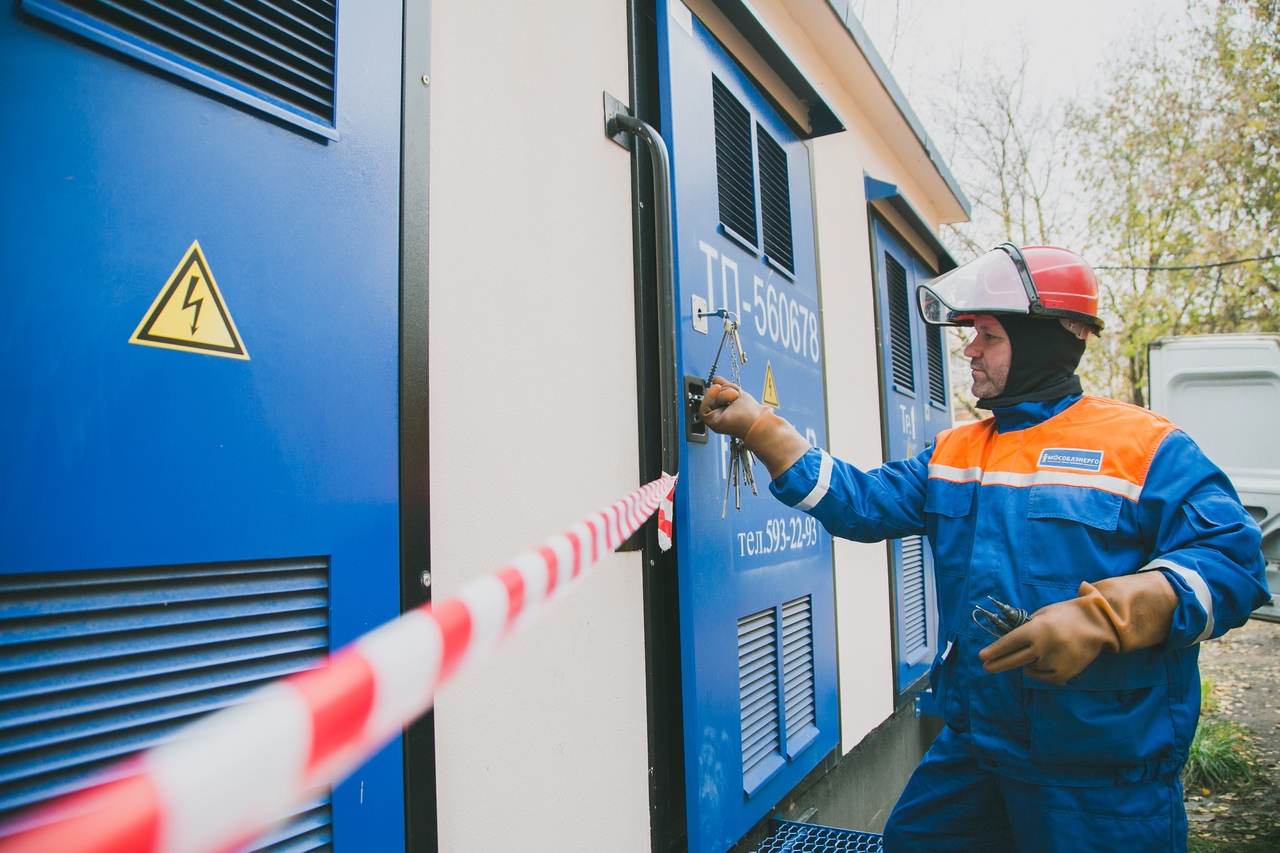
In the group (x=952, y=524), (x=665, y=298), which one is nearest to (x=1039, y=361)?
(x=952, y=524)

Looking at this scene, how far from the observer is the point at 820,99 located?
123 inches

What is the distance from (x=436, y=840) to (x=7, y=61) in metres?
1.25

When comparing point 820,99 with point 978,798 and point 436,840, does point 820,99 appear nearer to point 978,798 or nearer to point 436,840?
point 978,798

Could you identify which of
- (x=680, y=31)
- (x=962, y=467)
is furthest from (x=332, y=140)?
(x=962, y=467)

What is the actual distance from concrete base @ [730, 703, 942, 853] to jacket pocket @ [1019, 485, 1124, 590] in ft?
4.07

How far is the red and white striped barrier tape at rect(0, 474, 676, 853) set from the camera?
1.37ft

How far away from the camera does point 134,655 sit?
89 centimetres

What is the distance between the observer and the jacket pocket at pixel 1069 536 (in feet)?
5.72

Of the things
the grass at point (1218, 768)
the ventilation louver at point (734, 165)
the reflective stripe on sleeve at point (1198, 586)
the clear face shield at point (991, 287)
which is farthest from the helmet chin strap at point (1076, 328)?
the grass at point (1218, 768)

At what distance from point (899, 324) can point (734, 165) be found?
8.62 ft

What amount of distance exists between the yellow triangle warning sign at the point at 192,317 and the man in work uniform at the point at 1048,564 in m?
1.29

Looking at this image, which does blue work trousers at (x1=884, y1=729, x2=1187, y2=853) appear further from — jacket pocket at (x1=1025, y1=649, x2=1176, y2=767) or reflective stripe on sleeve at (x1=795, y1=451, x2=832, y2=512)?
reflective stripe on sleeve at (x1=795, y1=451, x2=832, y2=512)

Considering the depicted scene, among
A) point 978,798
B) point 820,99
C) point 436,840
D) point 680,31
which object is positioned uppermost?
point 820,99

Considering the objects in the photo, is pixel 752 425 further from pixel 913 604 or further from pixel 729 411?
pixel 913 604
